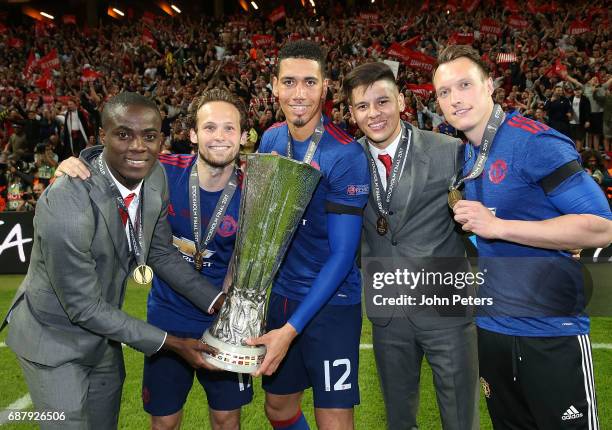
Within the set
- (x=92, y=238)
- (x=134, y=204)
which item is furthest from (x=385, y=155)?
(x=92, y=238)

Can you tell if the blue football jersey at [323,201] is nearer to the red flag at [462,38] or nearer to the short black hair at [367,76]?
the short black hair at [367,76]

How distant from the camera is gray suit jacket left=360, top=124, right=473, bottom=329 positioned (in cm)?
290

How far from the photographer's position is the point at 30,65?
20469 mm

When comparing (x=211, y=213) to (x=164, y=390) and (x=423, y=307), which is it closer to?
(x=164, y=390)

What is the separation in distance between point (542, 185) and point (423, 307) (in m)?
0.91

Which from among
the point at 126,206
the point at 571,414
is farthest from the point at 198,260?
the point at 571,414

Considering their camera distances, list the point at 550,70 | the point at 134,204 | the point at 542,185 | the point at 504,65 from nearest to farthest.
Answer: the point at 542,185 → the point at 134,204 → the point at 550,70 → the point at 504,65

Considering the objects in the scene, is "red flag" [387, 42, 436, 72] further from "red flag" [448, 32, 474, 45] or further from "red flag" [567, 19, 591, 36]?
"red flag" [567, 19, 591, 36]

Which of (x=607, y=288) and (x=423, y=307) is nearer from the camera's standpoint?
(x=423, y=307)

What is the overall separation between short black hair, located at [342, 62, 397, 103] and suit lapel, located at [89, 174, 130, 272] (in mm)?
1242

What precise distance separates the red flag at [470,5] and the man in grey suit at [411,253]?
1830 centimetres

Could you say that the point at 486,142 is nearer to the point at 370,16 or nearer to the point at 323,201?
the point at 323,201

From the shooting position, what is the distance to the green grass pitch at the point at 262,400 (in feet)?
13.7

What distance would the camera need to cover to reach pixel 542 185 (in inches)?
89.7
